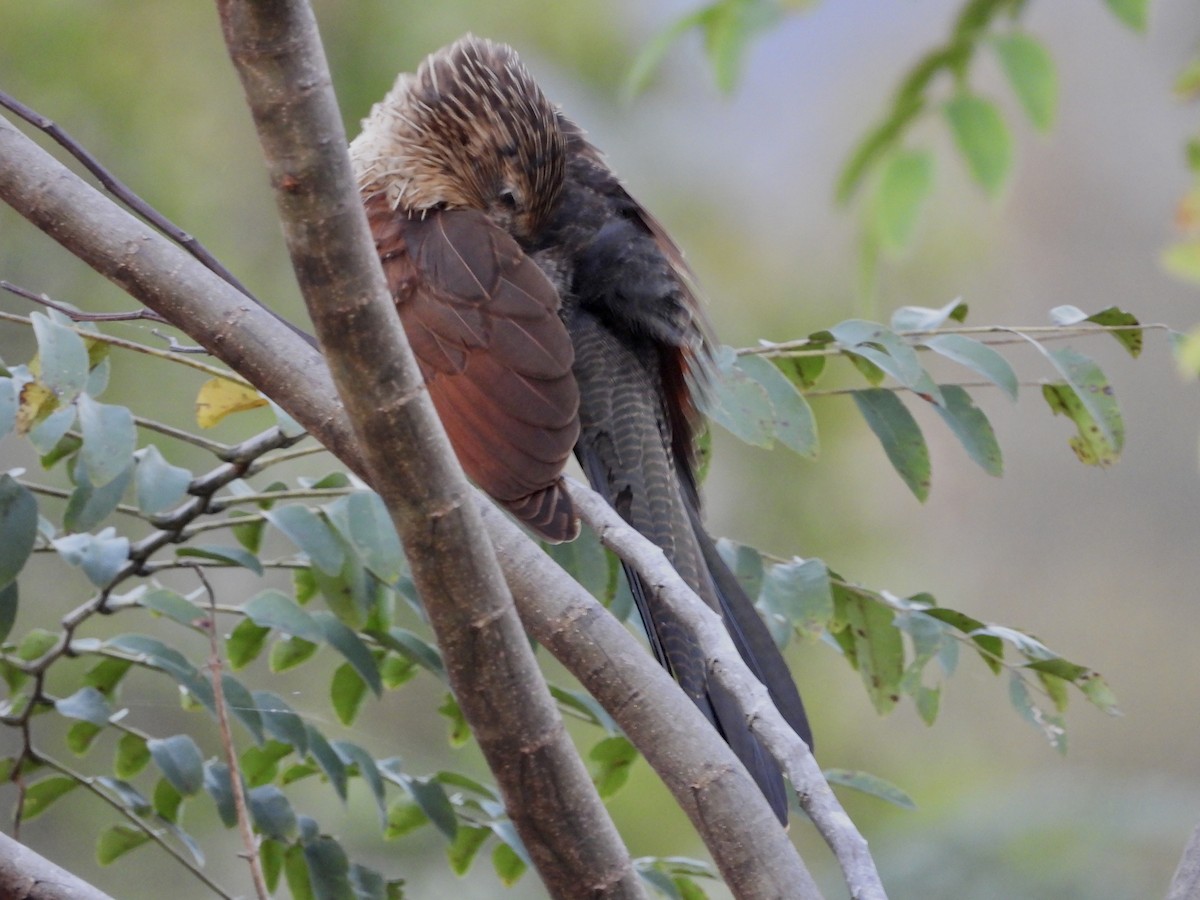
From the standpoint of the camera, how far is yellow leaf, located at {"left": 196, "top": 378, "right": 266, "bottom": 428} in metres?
1.30

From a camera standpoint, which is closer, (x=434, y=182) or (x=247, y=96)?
(x=247, y=96)

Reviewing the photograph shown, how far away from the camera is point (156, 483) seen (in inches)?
45.4

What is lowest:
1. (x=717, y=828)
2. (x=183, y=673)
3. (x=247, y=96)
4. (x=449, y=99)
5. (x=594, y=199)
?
(x=717, y=828)

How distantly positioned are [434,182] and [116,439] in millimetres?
773

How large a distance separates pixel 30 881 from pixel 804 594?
70cm

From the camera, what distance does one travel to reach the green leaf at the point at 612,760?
1364mm

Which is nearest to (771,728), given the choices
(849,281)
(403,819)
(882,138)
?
(882,138)

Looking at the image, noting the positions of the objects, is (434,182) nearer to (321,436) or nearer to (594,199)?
(594,199)

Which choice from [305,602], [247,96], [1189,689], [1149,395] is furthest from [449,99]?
[1189,689]

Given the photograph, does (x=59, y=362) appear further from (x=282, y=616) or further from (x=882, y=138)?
(x=882, y=138)

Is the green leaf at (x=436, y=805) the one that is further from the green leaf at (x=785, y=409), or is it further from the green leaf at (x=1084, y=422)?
the green leaf at (x=1084, y=422)

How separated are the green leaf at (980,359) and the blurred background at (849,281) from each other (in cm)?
247

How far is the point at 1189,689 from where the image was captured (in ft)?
15.7

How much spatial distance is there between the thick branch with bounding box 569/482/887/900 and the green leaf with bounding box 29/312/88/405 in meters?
→ 0.48
